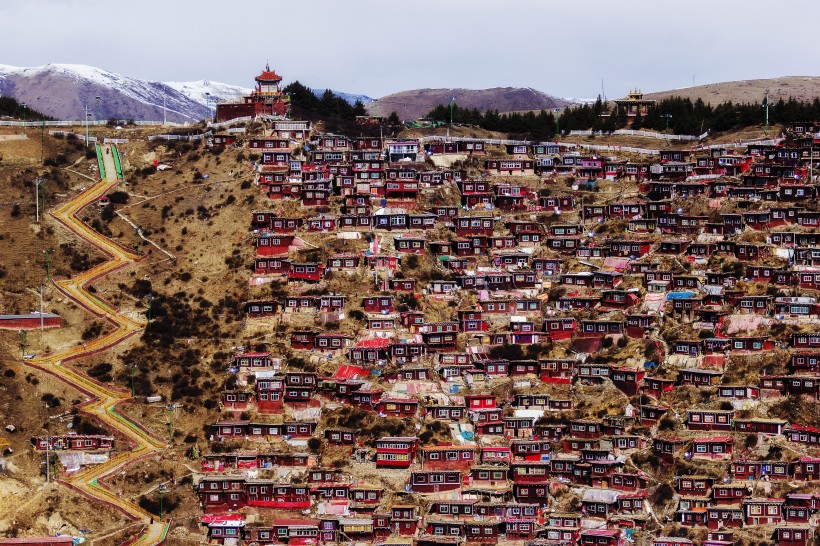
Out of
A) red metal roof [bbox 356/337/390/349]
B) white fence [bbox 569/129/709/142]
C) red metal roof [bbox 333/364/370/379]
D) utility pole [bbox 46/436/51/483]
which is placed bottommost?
utility pole [bbox 46/436/51/483]

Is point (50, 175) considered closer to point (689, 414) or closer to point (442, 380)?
point (442, 380)

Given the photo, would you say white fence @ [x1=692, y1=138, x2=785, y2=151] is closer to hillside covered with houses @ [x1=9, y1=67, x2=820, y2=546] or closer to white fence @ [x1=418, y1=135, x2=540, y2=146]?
hillside covered with houses @ [x1=9, y1=67, x2=820, y2=546]

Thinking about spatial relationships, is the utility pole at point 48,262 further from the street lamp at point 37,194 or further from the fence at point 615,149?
the fence at point 615,149

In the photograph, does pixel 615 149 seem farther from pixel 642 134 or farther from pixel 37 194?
pixel 37 194

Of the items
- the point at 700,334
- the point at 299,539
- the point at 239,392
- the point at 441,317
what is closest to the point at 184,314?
the point at 239,392

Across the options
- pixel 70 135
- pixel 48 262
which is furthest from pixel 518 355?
pixel 70 135

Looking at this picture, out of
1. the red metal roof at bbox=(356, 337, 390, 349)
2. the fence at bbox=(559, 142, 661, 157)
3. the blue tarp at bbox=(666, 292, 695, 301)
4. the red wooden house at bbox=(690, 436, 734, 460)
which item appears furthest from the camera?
the fence at bbox=(559, 142, 661, 157)

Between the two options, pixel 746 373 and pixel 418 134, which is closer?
pixel 746 373

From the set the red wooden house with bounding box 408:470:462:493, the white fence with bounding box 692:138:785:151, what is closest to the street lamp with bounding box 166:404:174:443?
the red wooden house with bounding box 408:470:462:493
